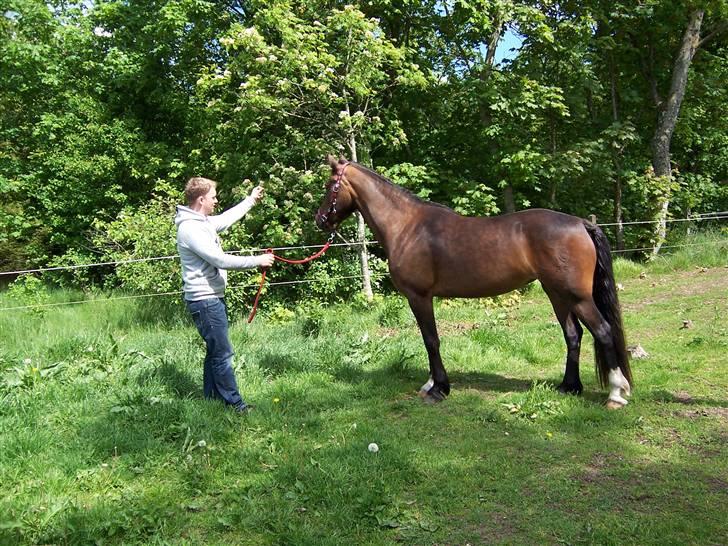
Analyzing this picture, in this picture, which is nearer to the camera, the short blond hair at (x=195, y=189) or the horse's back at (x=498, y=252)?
the short blond hair at (x=195, y=189)

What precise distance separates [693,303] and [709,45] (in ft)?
33.3

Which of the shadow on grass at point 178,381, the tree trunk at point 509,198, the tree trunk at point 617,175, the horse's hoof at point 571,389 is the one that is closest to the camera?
the horse's hoof at point 571,389

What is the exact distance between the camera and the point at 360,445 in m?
3.79

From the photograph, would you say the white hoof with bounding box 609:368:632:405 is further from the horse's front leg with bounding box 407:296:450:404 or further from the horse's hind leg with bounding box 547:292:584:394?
the horse's front leg with bounding box 407:296:450:404

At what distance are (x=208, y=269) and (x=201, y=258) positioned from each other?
117mm

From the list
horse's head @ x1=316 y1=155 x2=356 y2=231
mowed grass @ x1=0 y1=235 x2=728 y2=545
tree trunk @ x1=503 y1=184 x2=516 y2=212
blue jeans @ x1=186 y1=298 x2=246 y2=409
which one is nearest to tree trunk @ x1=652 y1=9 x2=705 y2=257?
tree trunk @ x1=503 y1=184 x2=516 y2=212

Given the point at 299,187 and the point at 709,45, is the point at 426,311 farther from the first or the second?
the point at 709,45

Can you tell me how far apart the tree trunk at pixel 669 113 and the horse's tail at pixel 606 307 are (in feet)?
26.7

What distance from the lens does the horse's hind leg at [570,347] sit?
4754 millimetres

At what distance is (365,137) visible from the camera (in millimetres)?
9852

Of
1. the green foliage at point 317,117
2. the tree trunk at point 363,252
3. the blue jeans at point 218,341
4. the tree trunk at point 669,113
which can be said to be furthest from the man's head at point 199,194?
the tree trunk at point 669,113

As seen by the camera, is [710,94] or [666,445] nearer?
[666,445]

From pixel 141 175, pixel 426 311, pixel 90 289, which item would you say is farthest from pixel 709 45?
pixel 90 289

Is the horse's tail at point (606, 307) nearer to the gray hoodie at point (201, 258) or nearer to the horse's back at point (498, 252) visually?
the horse's back at point (498, 252)
